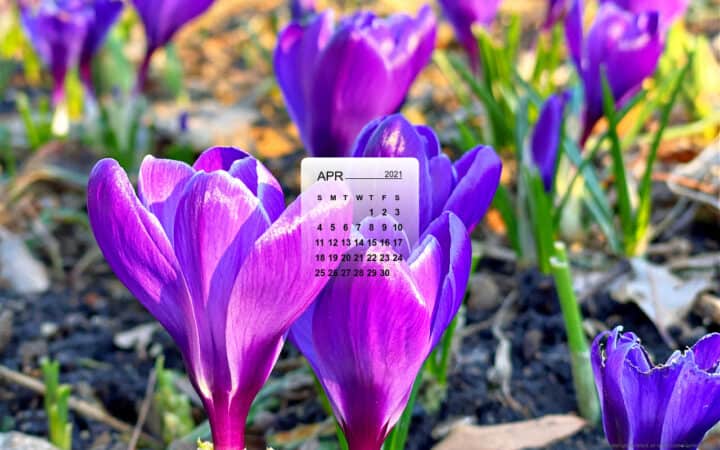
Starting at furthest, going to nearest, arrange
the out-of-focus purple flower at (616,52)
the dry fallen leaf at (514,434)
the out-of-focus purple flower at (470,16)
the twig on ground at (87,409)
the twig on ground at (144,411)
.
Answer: the out-of-focus purple flower at (470,16) < the out-of-focus purple flower at (616,52) < the twig on ground at (87,409) < the twig on ground at (144,411) < the dry fallen leaf at (514,434)

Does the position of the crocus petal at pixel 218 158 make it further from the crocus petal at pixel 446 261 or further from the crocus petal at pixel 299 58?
the crocus petal at pixel 299 58

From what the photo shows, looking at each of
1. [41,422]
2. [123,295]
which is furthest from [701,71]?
[41,422]

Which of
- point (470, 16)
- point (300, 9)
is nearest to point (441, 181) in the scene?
point (470, 16)

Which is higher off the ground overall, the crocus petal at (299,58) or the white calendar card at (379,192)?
the crocus petal at (299,58)

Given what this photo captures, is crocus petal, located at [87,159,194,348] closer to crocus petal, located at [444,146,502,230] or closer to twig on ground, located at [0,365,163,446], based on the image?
crocus petal, located at [444,146,502,230]

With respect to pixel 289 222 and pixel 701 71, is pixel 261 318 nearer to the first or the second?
pixel 289 222

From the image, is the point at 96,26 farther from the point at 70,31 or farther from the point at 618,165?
the point at 618,165

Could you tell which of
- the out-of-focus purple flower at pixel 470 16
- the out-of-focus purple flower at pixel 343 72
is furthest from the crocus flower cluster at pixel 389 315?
the out-of-focus purple flower at pixel 470 16
